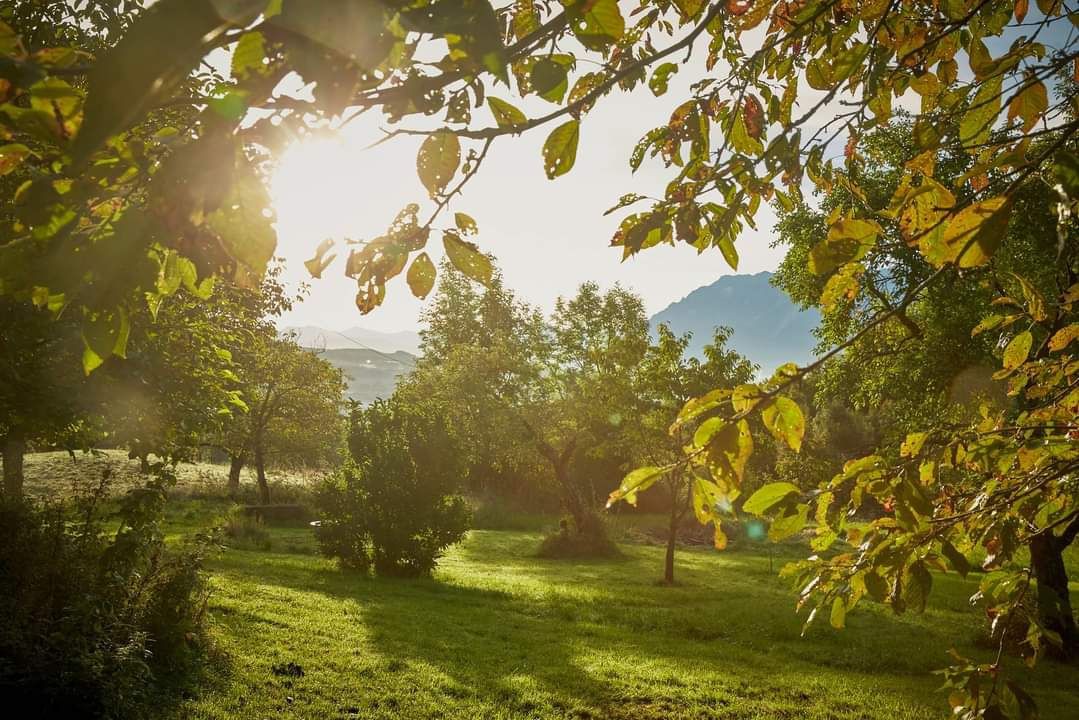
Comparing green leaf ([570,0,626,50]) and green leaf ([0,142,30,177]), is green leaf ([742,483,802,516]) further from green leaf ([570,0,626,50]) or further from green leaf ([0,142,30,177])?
green leaf ([0,142,30,177])

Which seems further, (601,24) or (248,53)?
(601,24)

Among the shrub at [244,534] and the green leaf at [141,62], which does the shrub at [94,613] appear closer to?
the green leaf at [141,62]

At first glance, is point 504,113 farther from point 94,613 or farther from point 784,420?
point 94,613

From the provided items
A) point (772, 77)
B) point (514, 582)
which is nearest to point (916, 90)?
point (772, 77)

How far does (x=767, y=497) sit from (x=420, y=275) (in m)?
0.92

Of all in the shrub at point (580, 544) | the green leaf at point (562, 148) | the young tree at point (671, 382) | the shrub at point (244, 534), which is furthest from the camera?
the shrub at point (580, 544)

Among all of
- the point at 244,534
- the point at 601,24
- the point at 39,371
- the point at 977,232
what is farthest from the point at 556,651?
the point at 244,534

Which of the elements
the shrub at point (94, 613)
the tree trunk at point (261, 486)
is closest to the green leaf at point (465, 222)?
the shrub at point (94, 613)

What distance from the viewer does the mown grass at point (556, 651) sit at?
6.90 m

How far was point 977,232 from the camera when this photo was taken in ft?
3.43

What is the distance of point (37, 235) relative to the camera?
819mm

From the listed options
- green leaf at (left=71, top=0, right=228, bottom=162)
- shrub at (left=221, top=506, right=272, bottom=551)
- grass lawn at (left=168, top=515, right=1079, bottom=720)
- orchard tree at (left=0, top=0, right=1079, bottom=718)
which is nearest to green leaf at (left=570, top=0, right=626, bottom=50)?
orchard tree at (left=0, top=0, right=1079, bottom=718)

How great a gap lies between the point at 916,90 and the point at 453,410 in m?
23.6

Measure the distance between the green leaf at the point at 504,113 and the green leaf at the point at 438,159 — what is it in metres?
0.08
